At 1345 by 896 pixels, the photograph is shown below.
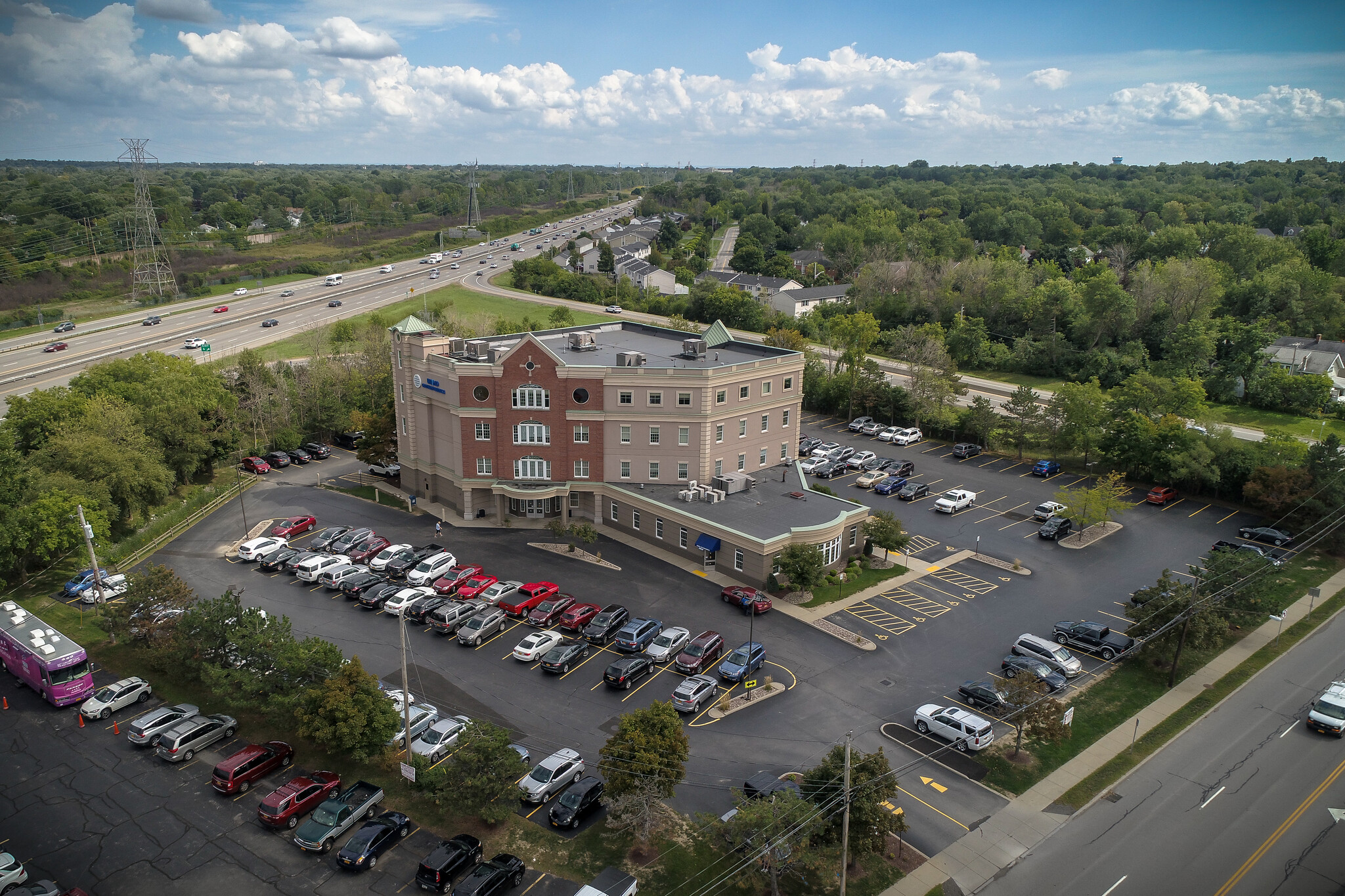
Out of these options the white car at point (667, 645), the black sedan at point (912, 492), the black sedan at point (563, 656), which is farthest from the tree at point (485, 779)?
the black sedan at point (912, 492)

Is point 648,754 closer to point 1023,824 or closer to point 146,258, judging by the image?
point 1023,824

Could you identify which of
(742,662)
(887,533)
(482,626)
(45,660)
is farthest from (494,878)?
(887,533)

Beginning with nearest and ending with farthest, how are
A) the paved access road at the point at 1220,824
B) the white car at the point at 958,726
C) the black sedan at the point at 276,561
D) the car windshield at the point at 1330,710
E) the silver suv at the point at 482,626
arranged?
1. the paved access road at the point at 1220,824
2. the white car at the point at 958,726
3. the car windshield at the point at 1330,710
4. the silver suv at the point at 482,626
5. the black sedan at the point at 276,561

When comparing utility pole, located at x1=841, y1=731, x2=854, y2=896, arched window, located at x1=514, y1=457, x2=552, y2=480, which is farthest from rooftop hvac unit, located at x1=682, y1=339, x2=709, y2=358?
utility pole, located at x1=841, y1=731, x2=854, y2=896

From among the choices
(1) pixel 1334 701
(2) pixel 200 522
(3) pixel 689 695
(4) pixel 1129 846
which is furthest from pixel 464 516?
(1) pixel 1334 701

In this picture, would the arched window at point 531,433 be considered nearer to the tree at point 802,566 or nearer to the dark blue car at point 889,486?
the tree at point 802,566
